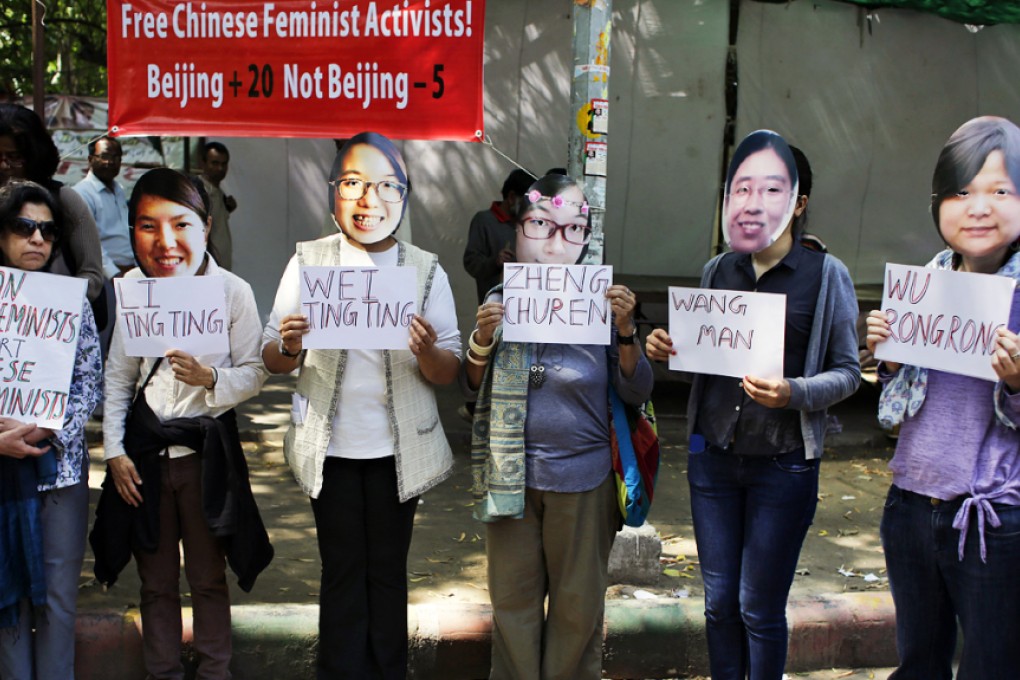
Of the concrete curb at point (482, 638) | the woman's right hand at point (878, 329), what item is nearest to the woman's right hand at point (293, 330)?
the concrete curb at point (482, 638)

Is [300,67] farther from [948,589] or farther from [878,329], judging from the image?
[948,589]

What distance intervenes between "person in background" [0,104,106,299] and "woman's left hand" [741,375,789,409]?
2.40 m

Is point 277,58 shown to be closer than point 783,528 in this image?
No

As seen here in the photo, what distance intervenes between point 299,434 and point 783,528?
1641mm

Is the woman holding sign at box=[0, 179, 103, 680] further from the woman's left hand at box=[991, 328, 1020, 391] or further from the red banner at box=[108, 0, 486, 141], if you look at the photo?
the woman's left hand at box=[991, 328, 1020, 391]

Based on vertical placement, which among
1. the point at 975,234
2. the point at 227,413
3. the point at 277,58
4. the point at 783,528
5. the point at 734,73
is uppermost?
the point at 734,73

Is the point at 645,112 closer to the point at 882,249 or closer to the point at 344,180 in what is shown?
the point at 882,249

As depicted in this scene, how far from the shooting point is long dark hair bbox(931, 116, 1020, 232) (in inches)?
116

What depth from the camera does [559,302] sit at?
3373 mm

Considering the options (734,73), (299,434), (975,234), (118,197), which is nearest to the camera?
(975,234)

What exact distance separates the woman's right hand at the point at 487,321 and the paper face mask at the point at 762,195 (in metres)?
0.79

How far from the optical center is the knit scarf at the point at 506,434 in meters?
3.44

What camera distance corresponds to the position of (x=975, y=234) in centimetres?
295

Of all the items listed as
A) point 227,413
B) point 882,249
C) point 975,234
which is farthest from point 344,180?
point 882,249
